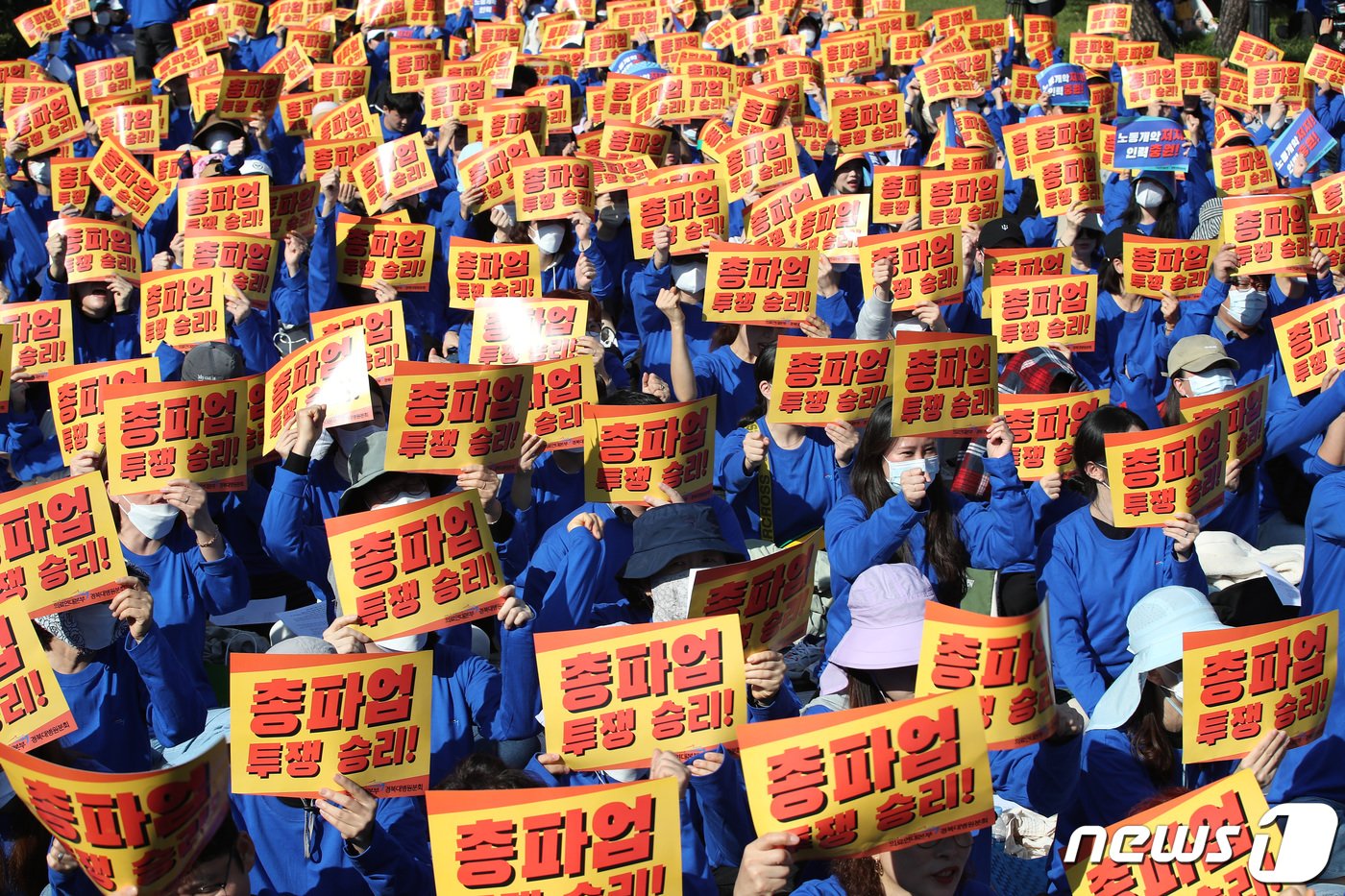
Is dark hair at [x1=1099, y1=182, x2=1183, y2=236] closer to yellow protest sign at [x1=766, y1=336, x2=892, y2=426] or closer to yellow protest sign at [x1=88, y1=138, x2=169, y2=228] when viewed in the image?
yellow protest sign at [x1=766, y1=336, x2=892, y2=426]

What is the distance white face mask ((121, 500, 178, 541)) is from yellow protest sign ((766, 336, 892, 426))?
105 inches

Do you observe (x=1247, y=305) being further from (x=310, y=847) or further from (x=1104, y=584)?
(x=310, y=847)

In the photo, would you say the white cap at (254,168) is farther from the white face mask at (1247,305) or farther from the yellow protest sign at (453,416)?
the white face mask at (1247,305)

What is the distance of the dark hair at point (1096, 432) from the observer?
6039mm

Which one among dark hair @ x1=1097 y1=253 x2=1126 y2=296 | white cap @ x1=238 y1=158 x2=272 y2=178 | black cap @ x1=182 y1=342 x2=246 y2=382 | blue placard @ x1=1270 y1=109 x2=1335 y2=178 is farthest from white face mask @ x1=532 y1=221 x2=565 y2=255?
blue placard @ x1=1270 y1=109 x2=1335 y2=178

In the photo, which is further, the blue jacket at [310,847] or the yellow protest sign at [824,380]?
the yellow protest sign at [824,380]

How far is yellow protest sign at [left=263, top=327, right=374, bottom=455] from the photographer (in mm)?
6758

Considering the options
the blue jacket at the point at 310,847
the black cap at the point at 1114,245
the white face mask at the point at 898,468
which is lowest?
the blue jacket at the point at 310,847

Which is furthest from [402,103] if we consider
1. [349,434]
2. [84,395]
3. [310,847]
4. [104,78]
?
[310,847]

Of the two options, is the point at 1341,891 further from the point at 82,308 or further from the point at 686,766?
Answer: the point at 82,308

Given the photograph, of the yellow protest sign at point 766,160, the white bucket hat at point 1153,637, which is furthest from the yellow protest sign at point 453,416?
the yellow protest sign at point 766,160

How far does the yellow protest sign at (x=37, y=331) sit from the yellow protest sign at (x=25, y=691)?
156 inches

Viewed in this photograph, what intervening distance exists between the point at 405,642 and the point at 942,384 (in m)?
2.60

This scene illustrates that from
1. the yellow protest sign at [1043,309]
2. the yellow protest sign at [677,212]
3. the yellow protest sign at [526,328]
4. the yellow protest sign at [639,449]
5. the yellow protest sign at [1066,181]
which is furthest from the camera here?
the yellow protest sign at [1066,181]
